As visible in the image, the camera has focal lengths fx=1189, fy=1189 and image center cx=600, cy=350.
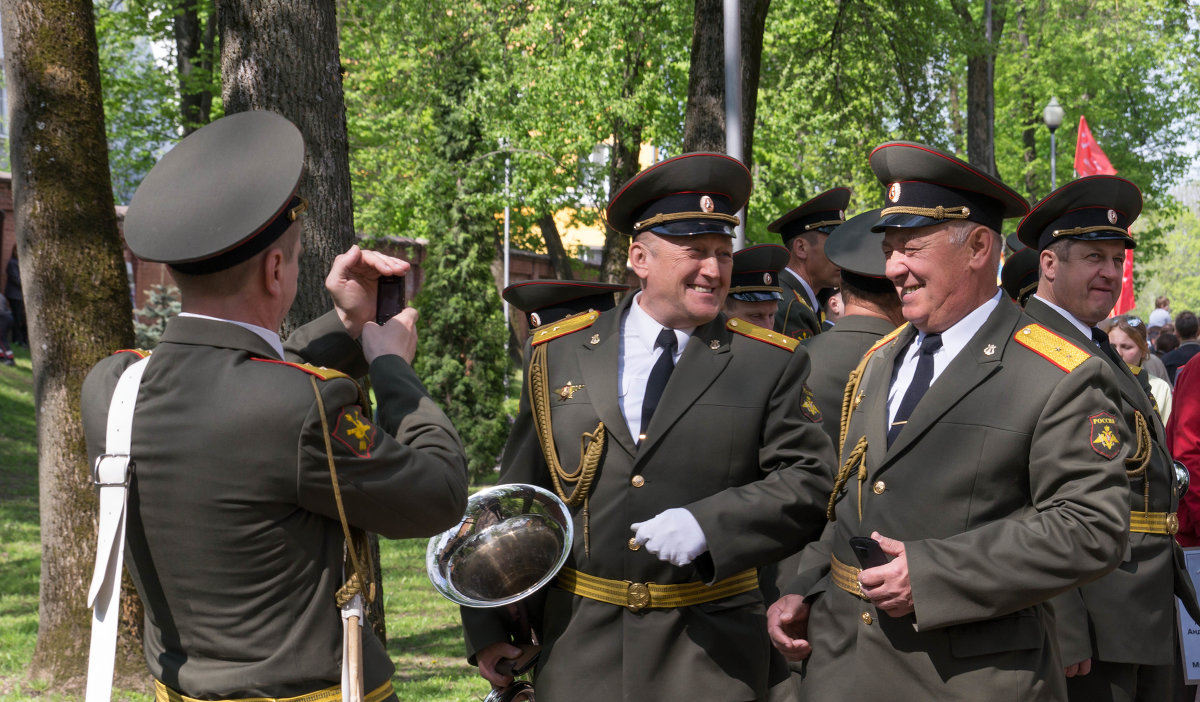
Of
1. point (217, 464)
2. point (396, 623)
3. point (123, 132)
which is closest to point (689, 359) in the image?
point (217, 464)

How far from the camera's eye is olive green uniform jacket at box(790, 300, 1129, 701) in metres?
3.08

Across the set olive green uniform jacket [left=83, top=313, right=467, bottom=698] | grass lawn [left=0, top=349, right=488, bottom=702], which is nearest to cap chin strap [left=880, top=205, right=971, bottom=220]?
olive green uniform jacket [left=83, top=313, right=467, bottom=698]

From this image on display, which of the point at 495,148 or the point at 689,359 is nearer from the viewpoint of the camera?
the point at 689,359

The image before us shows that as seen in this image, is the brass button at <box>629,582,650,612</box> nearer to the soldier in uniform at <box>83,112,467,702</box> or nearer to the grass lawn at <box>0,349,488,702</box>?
the soldier in uniform at <box>83,112,467,702</box>

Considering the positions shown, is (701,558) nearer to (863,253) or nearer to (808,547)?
(808,547)

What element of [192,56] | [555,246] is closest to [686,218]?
[192,56]

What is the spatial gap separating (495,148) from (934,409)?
80.3ft

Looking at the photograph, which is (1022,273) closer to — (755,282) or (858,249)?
(858,249)

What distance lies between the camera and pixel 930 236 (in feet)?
11.5

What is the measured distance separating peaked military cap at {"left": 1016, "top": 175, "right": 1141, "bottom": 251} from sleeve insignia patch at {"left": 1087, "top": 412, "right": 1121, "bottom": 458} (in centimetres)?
193

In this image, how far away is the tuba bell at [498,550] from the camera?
3465 mm

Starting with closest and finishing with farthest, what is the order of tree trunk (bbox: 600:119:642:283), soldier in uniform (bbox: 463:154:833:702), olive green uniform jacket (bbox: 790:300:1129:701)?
olive green uniform jacket (bbox: 790:300:1129:701) → soldier in uniform (bbox: 463:154:833:702) → tree trunk (bbox: 600:119:642:283)

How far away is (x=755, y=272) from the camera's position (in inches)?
236

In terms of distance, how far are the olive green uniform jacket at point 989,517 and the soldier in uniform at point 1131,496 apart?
26.0 inches
